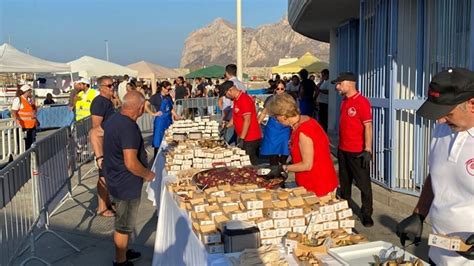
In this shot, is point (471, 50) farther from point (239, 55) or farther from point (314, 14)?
point (239, 55)

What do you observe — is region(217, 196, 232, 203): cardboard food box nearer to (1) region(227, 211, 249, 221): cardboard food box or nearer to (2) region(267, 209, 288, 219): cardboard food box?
(1) region(227, 211, 249, 221): cardboard food box

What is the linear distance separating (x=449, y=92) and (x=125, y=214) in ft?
10.9

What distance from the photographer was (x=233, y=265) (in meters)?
2.75

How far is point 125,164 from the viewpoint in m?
4.54

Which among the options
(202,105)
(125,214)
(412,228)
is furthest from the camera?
(202,105)

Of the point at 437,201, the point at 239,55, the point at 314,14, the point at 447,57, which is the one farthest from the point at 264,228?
the point at 239,55

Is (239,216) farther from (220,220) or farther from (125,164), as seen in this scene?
(125,164)

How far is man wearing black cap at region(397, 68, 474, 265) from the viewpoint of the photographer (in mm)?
A: 2311

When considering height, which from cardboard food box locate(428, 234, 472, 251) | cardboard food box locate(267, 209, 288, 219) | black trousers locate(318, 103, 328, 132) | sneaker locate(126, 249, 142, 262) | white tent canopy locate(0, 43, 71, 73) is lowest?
sneaker locate(126, 249, 142, 262)

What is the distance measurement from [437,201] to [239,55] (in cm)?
1467

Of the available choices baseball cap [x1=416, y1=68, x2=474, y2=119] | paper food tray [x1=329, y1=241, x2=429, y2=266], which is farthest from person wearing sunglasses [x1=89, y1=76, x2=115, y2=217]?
baseball cap [x1=416, y1=68, x2=474, y2=119]

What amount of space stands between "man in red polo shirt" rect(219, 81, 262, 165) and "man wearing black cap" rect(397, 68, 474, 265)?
4.28 metres

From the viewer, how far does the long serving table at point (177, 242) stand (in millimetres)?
3029

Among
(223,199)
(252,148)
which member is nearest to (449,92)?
(223,199)
